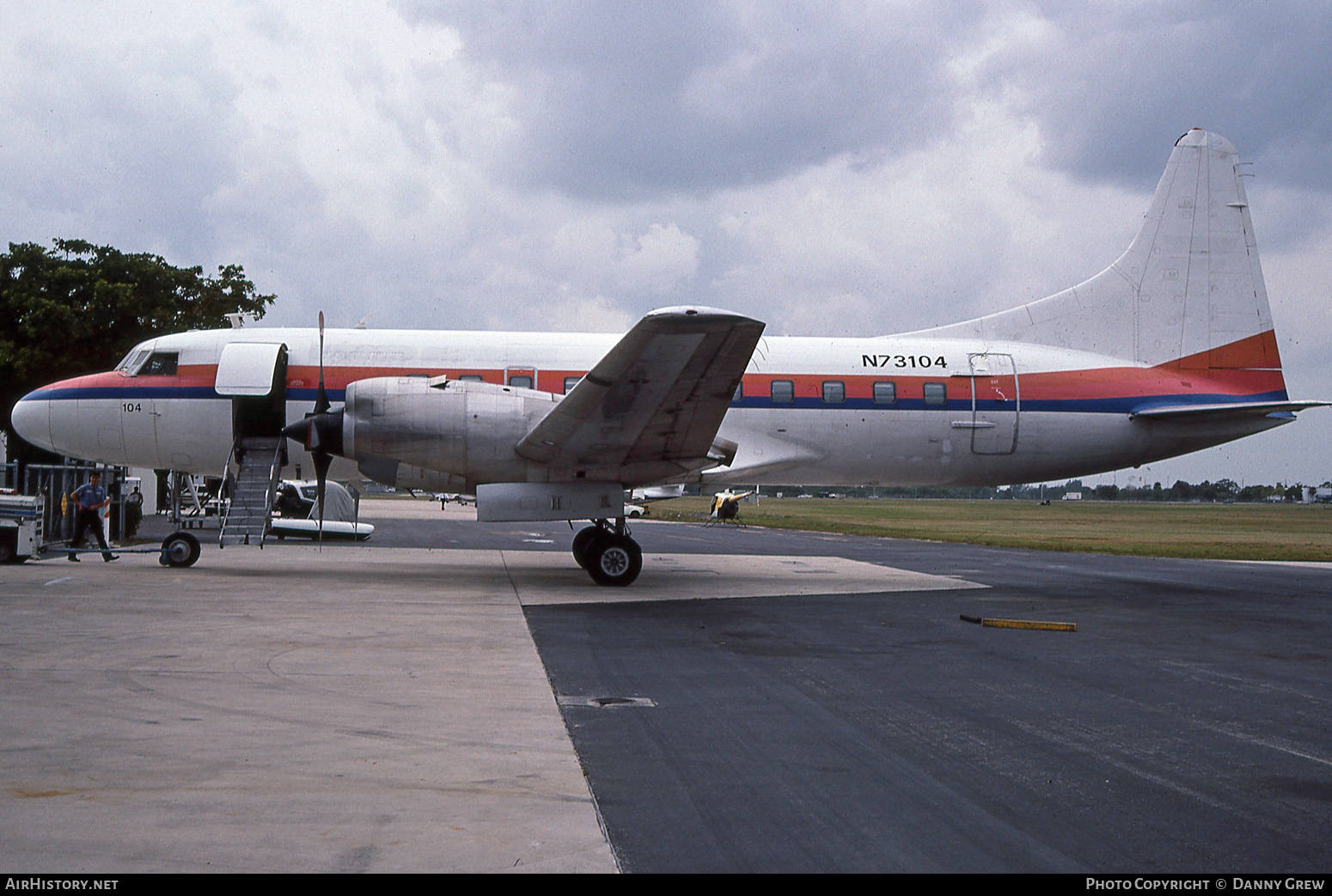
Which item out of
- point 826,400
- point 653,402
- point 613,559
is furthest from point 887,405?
point 613,559

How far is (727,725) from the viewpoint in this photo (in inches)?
281

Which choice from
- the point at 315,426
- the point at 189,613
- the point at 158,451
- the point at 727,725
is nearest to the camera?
the point at 727,725

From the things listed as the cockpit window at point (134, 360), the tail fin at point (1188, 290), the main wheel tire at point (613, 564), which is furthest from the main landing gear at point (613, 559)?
the cockpit window at point (134, 360)

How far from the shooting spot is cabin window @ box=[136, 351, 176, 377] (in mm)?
17969

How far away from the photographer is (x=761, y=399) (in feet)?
59.3

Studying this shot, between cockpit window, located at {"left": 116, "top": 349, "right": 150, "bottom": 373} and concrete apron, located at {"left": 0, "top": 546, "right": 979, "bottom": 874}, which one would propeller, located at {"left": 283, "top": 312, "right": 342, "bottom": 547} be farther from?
cockpit window, located at {"left": 116, "top": 349, "right": 150, "bottom": 373}

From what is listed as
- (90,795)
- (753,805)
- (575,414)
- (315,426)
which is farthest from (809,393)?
(90,795)

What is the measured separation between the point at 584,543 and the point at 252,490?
224 inches


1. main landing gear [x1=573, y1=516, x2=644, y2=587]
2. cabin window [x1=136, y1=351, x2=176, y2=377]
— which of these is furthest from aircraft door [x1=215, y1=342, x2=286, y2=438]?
main landing gear [x1=573, y1=516, x2=644, y2=587]

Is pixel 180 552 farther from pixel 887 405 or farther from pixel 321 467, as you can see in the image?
pixel 887 405

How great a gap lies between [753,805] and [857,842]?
0.71 meters

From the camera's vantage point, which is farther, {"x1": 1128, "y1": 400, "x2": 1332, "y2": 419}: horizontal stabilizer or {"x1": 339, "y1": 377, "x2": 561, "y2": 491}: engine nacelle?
{"x1": 1128, "y1": 400, "x2": 1332, "y2": 419}: horizontal stabilizer

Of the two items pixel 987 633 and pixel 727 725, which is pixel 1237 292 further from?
pixel 727 725

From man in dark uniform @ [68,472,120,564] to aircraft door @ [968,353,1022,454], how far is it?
16.1 meters
